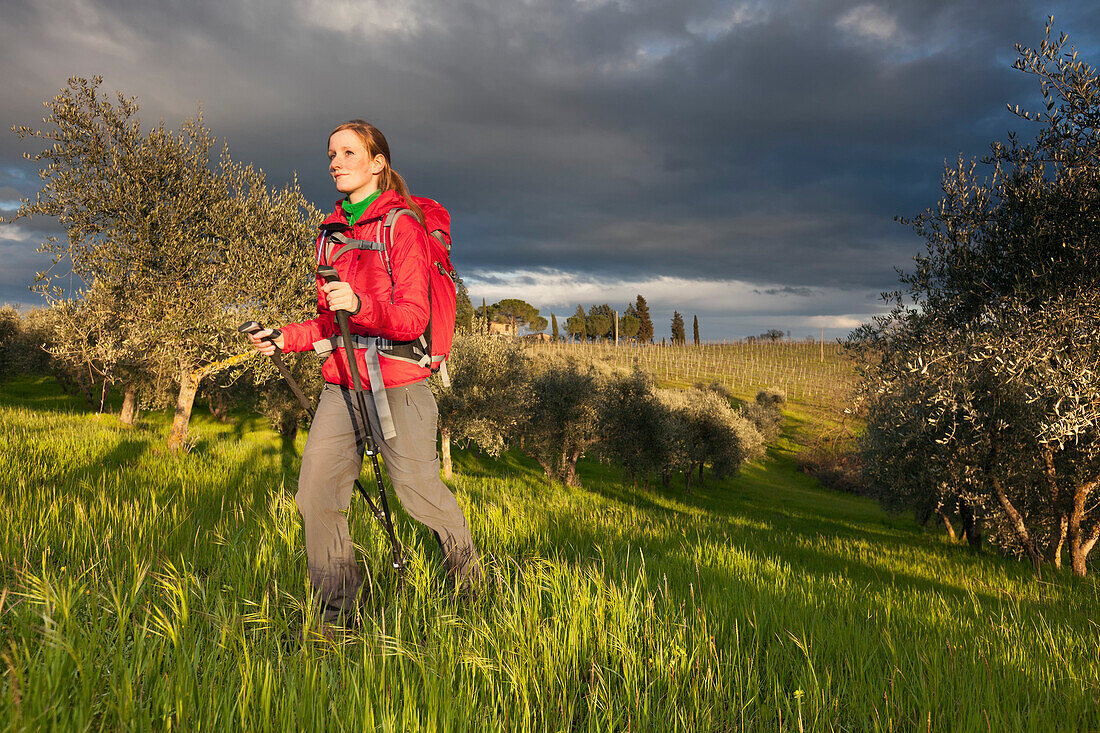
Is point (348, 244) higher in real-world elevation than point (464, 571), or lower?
higher

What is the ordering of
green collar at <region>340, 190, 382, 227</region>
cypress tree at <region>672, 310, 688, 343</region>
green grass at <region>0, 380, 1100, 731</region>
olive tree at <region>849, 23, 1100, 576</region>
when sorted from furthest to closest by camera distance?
cypress tree at <region>672, 310, 688, 343</region>, olive tree at <region>849, 23, 1100, 576</region>, green collar at <region>340, 190, 382, 227</region>, green grass at <region>0, 380, 1100, 731</region>

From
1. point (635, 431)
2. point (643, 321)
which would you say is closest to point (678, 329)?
point (643, 321)

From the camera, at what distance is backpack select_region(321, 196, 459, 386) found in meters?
3.38

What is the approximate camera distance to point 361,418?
11.3 ft

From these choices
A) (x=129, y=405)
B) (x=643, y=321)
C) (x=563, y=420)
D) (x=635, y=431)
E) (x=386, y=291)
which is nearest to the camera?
(x=386, y=291)

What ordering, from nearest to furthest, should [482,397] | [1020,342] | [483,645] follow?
[483,645]
[1020,342]
[482,397]

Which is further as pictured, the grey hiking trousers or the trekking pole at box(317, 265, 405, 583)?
the grey hiking trousers

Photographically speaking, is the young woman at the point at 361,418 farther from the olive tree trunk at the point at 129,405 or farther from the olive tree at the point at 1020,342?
the olive tree trunk at the point at 129,405

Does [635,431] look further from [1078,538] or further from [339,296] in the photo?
[339,296]

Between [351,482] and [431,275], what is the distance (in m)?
1.55

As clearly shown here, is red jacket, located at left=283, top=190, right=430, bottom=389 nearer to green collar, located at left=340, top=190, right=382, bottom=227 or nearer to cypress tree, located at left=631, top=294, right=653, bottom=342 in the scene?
green collar, located at left=340, top=190, right=382, bottom=227

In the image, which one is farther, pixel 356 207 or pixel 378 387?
pixel 356 207

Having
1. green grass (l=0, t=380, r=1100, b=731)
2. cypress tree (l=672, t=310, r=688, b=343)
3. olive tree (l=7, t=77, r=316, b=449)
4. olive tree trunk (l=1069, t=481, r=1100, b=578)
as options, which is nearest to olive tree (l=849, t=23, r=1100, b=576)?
olive tree trunk (l=1069, t=481, r=1100, b=578)

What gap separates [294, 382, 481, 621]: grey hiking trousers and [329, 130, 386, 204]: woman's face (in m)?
1.47
